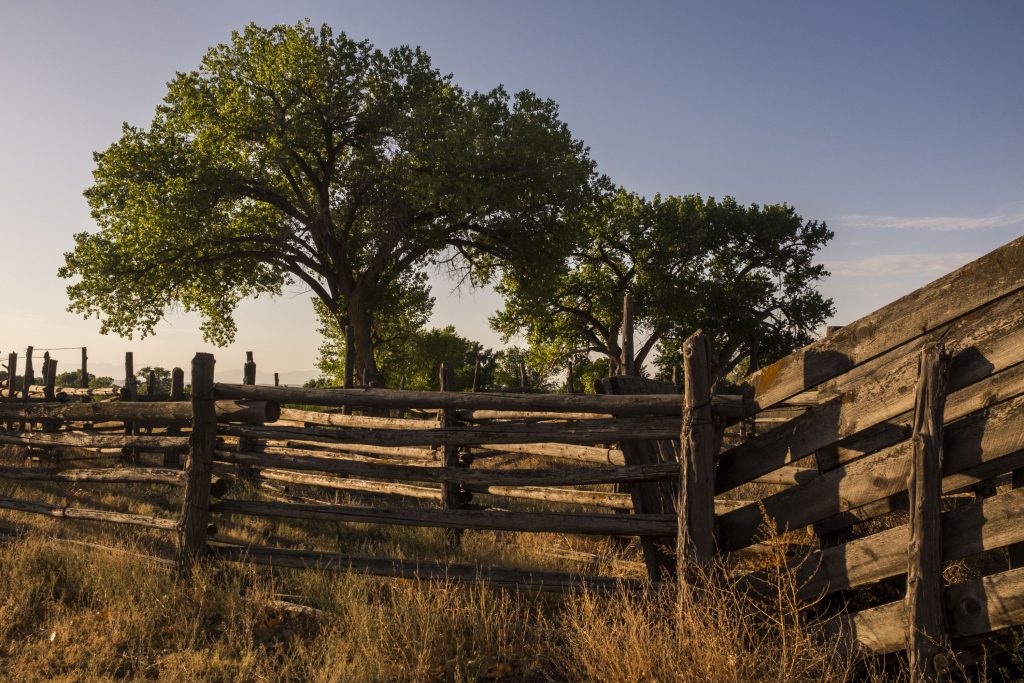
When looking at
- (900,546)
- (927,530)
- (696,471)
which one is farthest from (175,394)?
(927,530)

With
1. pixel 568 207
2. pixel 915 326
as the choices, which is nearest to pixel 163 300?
pixel 568 207

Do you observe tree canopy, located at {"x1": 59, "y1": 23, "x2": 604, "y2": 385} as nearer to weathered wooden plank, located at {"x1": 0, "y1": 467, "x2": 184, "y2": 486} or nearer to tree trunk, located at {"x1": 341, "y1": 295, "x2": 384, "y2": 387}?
tree trunk, located at {"x1": 341, "y1": 295, "x2": 384, "y2": 387}

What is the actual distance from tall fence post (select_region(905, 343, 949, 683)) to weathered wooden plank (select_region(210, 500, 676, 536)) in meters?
1.43

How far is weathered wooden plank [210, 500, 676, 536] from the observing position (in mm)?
4781

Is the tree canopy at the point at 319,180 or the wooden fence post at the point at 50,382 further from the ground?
the tree canopy at the point at 319,180

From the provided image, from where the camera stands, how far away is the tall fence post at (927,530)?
360 cm

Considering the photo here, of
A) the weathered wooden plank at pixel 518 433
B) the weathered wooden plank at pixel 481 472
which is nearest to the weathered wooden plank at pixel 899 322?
the weathered wooden plank at pixel 518 433

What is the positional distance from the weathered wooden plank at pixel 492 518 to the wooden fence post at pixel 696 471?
356mm

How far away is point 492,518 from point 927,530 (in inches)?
105

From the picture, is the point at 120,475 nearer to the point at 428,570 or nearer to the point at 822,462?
the point at 428,570

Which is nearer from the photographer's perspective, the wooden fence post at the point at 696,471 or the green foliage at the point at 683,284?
the wooden fence post at the point at 696,471

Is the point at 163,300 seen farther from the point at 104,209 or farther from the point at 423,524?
the point at 423,524

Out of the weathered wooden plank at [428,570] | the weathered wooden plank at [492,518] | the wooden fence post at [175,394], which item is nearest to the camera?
the weathered wooden plank at [492,518]

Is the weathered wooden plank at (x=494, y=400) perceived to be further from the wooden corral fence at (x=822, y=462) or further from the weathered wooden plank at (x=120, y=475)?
the weathered wooden plank at (x=120, y=475)
